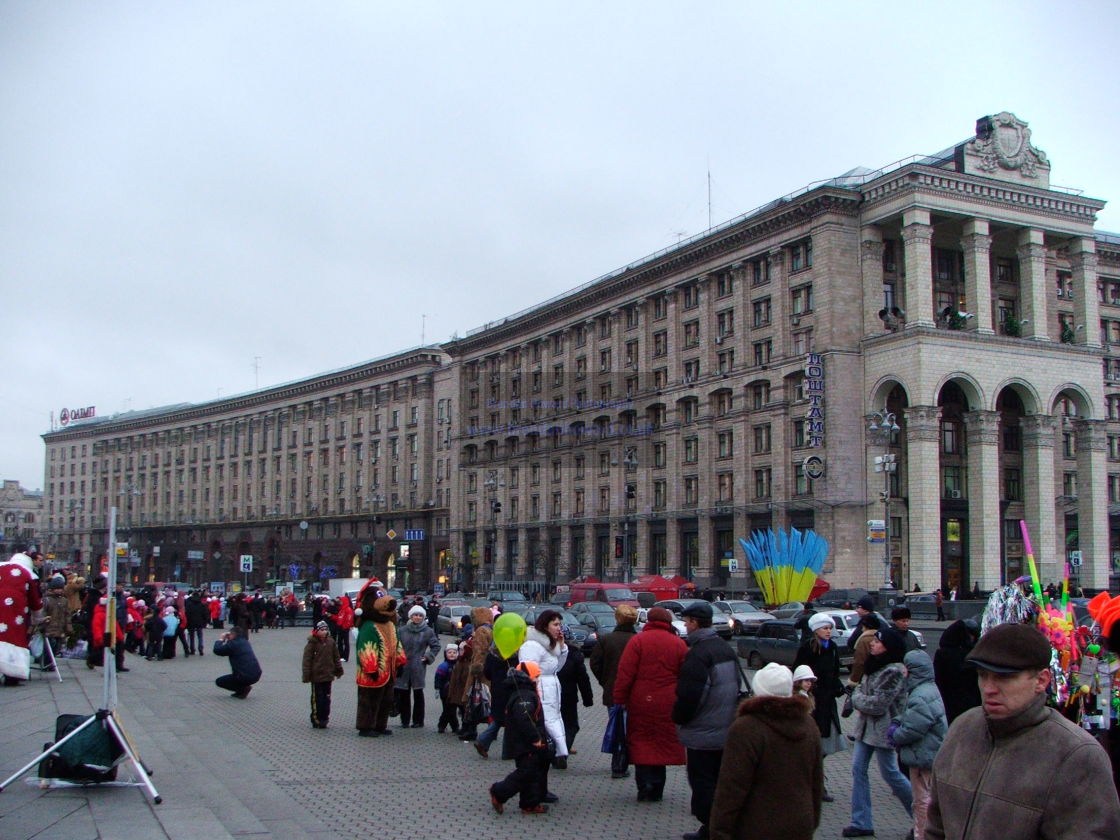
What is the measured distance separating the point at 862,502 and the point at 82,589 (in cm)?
4170

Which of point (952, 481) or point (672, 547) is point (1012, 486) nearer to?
point (952, 481)

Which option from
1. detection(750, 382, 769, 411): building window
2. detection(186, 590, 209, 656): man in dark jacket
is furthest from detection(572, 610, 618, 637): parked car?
detection(750, 382, 769, 411): building window

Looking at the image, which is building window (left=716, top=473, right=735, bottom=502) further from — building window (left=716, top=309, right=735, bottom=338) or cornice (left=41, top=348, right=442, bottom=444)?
cornice (left=41, top=348, right=442, bottom=444)

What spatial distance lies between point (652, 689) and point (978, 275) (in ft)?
174

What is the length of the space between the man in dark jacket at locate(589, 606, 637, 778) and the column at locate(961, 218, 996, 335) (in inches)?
1973

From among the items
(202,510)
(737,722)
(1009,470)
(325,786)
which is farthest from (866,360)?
(202,510)

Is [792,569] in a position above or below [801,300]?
below

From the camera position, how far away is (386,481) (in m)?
108

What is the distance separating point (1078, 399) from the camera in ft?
204

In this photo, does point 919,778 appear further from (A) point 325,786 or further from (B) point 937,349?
(B) point 937,349

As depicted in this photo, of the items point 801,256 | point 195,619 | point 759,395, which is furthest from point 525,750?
point 759,395

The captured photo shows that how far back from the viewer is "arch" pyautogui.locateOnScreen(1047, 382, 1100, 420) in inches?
2409

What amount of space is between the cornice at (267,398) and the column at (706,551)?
140 feet

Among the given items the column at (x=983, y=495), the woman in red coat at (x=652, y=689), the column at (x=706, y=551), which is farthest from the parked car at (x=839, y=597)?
the woman in red coat at (x=652, y=689)
